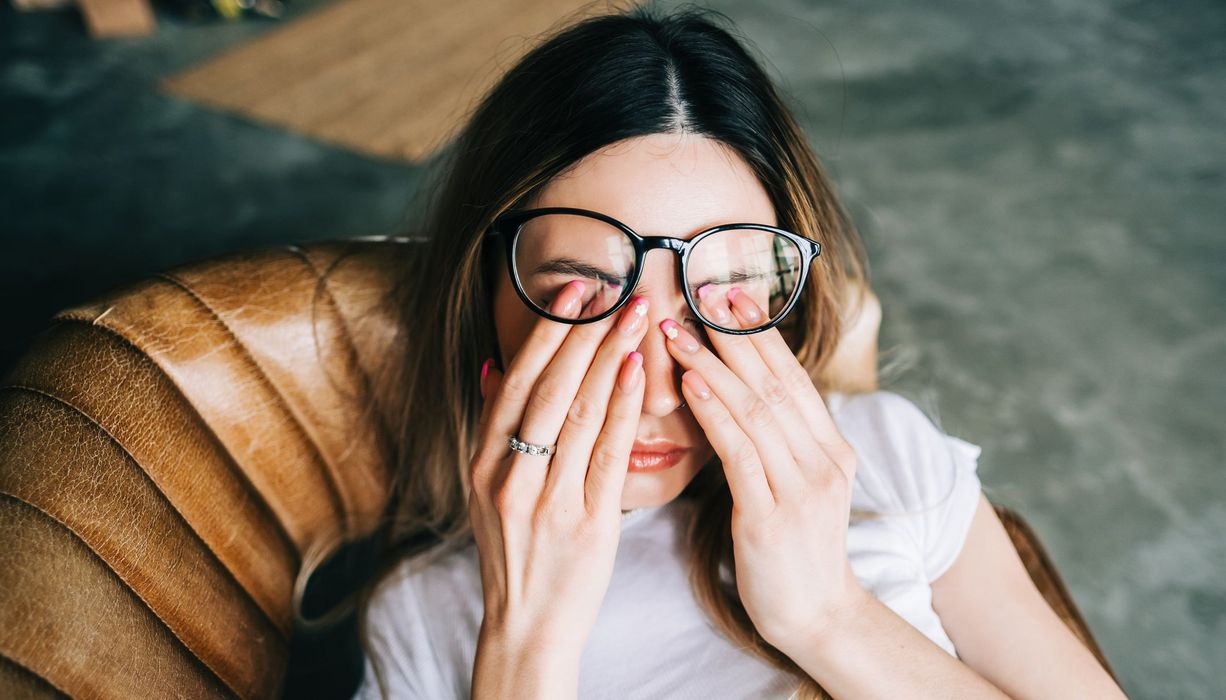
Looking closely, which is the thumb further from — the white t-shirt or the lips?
the white t-shirt

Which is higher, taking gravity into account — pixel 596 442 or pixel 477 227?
pixel 477 227

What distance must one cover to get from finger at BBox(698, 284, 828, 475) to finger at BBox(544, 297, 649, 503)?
10 cm

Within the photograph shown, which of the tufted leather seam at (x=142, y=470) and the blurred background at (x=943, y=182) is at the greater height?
the tufted leather seam at (x=142, y=470)

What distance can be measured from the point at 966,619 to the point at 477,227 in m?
0.92

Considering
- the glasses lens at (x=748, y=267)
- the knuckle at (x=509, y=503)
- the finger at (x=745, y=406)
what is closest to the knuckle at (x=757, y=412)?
the finger at (x=745, y=406)

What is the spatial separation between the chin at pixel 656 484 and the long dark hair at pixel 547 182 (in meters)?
0.13

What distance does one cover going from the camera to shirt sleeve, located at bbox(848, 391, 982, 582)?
130 cm

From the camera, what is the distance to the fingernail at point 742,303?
1.13 meters

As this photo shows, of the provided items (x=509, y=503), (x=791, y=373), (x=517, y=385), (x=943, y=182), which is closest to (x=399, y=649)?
(x=509, y=503)

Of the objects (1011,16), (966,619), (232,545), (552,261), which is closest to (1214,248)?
(1011,16)

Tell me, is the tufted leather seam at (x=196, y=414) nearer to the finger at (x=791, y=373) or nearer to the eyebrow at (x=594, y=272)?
the eyebrow at (x=594, y=272)

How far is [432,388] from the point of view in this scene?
4.68ft

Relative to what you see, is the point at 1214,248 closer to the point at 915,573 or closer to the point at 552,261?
the point at 915,573

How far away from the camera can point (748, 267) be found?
1.14 m
